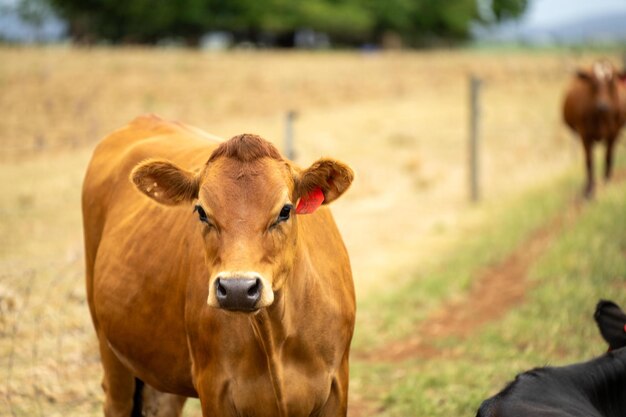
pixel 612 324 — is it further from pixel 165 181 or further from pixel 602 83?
pixel 602 83

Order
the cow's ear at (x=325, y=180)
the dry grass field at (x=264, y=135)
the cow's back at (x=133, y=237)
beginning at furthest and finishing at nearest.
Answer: the dry grass field at (x=264, y=135) → the cow's back at (x=133, y=237) → the cow's ear at (x=325, y=180)

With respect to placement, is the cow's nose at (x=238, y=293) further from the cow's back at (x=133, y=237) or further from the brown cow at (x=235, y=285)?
the cow's back at (x=133, y=237)

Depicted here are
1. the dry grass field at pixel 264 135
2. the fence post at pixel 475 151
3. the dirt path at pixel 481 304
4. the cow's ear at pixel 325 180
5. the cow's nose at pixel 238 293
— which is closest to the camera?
the cow's nose at pixel 238 293

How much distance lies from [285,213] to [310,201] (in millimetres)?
243

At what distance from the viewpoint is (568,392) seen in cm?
380

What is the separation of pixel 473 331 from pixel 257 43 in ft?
147

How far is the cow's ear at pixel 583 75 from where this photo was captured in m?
13.0

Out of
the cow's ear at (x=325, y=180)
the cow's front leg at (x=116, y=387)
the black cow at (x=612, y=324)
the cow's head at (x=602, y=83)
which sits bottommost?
the cow's front leg at (x=116, y=387)

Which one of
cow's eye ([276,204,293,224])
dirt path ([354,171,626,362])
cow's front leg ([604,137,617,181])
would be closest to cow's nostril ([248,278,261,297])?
cow's eye ([276,204,293,224])

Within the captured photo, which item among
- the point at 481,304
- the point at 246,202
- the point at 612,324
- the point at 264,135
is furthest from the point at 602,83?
the point at 246,202

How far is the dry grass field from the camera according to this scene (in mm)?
6941

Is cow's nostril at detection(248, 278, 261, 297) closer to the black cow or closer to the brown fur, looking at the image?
the brown fur

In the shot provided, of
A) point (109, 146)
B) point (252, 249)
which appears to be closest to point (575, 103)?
point (109, 146)

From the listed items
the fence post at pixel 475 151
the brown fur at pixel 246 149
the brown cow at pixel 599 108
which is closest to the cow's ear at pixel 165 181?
the brown fur at pixel 246 149
